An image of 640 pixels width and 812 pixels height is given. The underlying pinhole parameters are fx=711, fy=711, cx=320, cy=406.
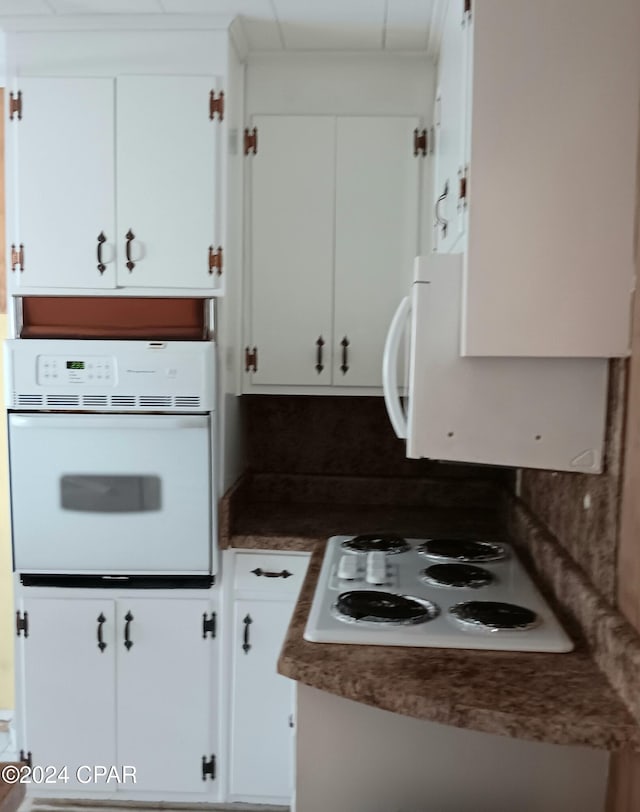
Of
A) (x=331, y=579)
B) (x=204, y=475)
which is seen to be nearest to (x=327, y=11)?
(x=204, y=475)

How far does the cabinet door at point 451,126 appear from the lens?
1.54m

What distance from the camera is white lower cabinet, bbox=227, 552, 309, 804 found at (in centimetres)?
239

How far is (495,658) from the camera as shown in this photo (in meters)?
1.35

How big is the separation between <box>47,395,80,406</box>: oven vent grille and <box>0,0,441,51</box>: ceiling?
119 centimetres

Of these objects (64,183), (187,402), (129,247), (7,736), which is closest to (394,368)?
(187,402)

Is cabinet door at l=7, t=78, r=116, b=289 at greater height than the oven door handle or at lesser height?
greater

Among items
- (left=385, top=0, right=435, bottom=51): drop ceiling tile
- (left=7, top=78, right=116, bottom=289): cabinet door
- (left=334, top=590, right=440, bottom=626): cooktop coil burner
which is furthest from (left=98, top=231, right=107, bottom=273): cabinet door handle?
(left=334, top=590, right=440, bottom=626): cooktop coil burner

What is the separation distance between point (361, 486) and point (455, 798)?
1584 mm

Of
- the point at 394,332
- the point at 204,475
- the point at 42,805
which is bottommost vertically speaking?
the point at 42,805

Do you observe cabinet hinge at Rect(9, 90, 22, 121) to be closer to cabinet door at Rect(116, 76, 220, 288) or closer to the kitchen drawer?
cabinet door at Rect(116, 76, 220, 288)

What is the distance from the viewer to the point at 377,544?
2082 millimetres

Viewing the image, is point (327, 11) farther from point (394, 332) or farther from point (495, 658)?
point (495, 658)

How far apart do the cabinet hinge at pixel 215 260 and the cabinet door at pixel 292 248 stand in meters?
0.25

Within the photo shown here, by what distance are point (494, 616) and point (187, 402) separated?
47.4 inches
